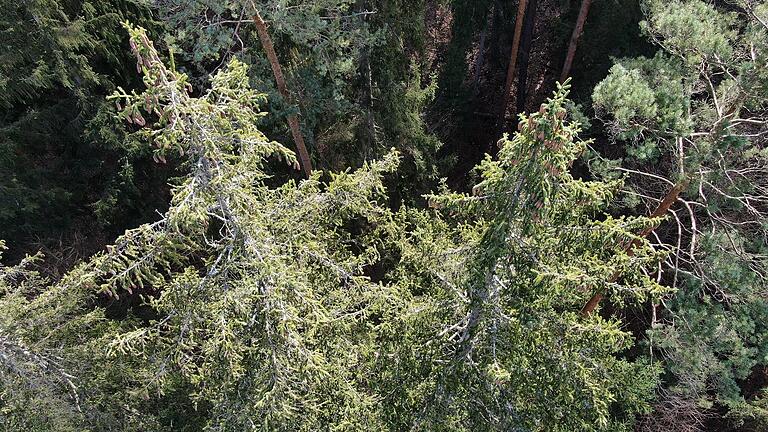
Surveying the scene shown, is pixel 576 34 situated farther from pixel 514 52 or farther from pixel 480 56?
pixel 480 56

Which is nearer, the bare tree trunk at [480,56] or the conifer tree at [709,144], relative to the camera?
the conifer tree at [709,144]

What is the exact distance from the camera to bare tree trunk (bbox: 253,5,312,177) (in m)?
7.54

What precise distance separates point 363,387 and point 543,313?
9.17 ft

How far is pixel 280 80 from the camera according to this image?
27.6ft

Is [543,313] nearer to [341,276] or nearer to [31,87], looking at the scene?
[341,276]

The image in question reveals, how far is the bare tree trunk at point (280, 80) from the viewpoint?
297 inches

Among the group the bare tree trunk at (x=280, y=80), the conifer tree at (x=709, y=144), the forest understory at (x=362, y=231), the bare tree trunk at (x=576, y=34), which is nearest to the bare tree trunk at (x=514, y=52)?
the forest understory at (x=362, y=231)

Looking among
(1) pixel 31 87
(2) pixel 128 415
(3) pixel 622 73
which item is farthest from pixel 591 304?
(1) pixel 31 87

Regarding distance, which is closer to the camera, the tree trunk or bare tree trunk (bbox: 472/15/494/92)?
the tree trunk

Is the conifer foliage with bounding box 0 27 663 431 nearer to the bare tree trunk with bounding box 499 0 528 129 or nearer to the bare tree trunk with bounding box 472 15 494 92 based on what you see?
the bare tree trunk with bounding box 499 0 528 129

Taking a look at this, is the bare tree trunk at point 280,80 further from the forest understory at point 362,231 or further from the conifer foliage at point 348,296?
the conifer foliage at point 348,296

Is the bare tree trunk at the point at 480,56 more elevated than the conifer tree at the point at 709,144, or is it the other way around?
the bare tree trunk at the point at 480,56

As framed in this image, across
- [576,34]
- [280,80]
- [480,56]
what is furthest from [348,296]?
[480,56]

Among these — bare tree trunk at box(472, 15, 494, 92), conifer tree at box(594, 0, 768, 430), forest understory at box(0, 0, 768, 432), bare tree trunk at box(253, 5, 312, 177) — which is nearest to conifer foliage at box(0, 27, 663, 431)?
forest understory at box(0, 0, 768, 432)
